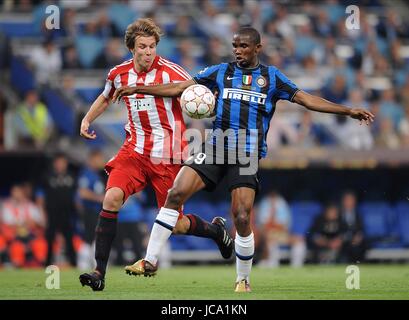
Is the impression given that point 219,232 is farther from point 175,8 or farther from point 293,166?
point 175,8

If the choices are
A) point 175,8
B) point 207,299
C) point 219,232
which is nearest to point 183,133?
point 219,232

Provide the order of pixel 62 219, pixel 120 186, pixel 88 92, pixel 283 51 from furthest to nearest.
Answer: pixel 283 51 → pixel 88 92 → pixel 62 219 → pixel 120 186

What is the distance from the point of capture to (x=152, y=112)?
10.2 meters

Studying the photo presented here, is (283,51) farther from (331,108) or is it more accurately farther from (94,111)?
(331,108)

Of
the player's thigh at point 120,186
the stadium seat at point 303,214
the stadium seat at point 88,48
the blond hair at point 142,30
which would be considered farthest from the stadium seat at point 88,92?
the player's thigh at point 120,186

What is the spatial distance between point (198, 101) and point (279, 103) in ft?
29.0

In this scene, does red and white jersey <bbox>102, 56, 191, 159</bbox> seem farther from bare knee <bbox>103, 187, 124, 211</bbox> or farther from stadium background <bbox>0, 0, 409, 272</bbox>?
stadium background <bbox>0, 0, 409, 272</bbox>

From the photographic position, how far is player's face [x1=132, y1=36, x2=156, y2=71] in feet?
33.0

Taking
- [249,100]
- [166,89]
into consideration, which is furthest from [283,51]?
[249,100]

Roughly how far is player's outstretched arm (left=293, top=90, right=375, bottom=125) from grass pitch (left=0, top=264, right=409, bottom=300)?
5.23 feet

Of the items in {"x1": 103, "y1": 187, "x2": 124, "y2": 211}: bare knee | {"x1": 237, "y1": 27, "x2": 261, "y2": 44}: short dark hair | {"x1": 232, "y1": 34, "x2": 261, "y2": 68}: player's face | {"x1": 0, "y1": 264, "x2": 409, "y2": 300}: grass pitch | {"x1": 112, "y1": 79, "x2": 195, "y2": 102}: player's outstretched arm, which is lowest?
{"x1": 0, "y1": 264, "x2": 409, "y2": 300}: grass pitch

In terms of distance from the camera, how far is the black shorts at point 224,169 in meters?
9.38

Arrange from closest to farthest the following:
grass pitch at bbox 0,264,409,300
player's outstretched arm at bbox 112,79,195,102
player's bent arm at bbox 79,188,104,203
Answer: grass pitch at bbox 0,264,409,300
player's outstretched arm at bbox 112,79,195,102
player's bent arm at bbox 79,188,104,203

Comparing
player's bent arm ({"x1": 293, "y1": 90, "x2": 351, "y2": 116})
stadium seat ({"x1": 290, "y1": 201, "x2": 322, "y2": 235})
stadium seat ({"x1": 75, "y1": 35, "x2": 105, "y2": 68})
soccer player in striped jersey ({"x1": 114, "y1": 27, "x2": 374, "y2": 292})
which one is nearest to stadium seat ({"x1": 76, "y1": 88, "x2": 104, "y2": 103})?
stadium seat ({"x1": 75, "y1": 35, "x2": 105, "y2": 68})
